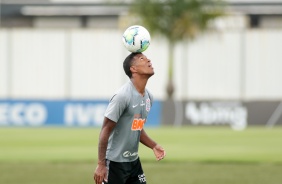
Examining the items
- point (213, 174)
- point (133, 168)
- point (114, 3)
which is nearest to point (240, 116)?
point (114, 3)

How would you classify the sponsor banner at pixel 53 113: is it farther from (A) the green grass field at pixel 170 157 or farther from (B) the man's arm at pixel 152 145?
(B) the man's arm at pixel 152 145

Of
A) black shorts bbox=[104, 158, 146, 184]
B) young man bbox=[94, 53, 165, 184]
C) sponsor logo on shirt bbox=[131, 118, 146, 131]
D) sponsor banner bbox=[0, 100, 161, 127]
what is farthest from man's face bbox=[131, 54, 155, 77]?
sponsor banner bbox=[0, 100, 161, 127]

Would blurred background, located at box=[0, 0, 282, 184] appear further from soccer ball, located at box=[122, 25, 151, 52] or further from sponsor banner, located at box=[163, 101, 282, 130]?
soccer ball, located at box=[122, 25, 151, 52]

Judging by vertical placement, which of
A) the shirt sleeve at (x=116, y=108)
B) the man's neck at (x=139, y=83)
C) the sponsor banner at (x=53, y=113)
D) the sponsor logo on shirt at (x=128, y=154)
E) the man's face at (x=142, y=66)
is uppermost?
the man's face at (x=142, y=66)

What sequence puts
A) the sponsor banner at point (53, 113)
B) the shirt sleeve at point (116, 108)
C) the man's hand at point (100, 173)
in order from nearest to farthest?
the shirt sleeve at point (116, 108) < the man's hand at point (100, 173) < the sponsor banner at point (53, 113)

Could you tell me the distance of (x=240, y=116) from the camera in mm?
43875

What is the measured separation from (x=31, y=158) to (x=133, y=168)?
46.0ft

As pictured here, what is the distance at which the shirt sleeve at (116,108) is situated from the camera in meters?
10.4

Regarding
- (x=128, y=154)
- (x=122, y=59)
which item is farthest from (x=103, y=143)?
(x=122, y=59)

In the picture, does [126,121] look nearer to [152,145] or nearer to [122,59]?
[152,145]

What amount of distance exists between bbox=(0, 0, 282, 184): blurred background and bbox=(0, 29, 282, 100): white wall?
0.06 meters

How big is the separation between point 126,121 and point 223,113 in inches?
1326

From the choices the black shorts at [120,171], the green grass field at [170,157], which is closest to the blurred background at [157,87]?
the green grass field at [170,157]

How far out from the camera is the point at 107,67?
5866 centimetres
